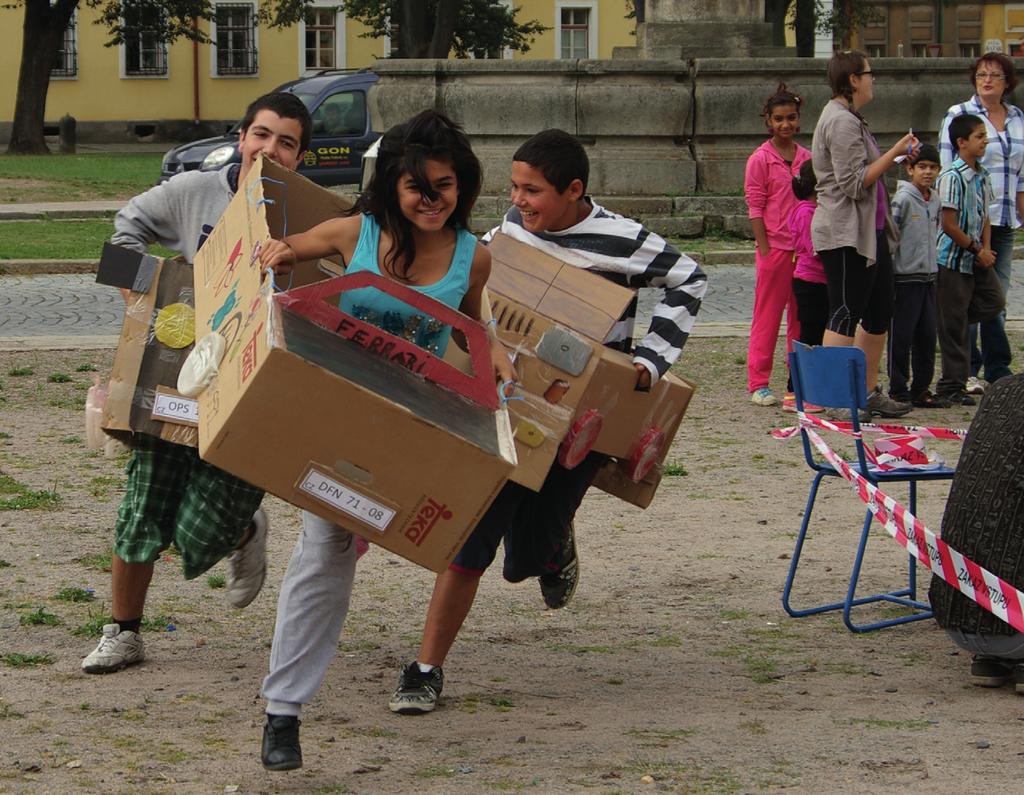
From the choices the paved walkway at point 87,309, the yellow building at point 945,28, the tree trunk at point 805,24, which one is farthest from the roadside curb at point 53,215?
the yellow building at point 945,28

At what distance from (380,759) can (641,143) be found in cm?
1466

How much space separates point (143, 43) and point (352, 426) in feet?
162

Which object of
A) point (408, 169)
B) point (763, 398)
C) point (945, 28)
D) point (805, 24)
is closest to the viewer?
point (408, 169)

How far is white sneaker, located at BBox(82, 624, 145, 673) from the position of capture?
5168 mm

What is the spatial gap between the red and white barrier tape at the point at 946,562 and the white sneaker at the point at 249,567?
1.87 meters

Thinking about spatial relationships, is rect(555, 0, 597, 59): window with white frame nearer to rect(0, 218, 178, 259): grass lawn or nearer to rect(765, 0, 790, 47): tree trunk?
rect(765, 0, 790, 47): tree trunk

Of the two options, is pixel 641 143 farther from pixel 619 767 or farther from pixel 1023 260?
pixel 619 767

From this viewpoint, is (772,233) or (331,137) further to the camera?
(331,137)

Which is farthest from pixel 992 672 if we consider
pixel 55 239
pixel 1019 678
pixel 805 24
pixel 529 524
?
pixel 805 24

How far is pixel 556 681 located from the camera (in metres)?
5.25

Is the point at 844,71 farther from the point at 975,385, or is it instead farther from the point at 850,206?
the point at 975,385

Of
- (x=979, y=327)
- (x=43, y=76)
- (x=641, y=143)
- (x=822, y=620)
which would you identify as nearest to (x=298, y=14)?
(x=43, y=76)

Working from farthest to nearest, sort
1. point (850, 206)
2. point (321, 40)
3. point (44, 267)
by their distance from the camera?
1. point (321, 40)
2. point (44, 267)
3. point (850, 206)

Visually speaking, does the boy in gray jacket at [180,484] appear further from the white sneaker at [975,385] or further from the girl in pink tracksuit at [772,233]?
the white sneaker at [975,385]
